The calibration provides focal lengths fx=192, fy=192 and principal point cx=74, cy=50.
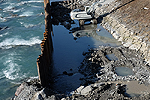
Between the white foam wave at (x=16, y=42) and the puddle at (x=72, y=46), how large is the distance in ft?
9.26

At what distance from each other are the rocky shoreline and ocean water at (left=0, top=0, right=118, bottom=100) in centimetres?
132

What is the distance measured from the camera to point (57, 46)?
2412 cm

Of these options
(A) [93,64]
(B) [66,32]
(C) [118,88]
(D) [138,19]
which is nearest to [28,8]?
(B) [66,32]

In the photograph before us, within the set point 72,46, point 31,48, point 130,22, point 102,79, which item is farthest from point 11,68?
point 130,22

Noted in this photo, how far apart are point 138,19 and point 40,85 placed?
17267 millimetres

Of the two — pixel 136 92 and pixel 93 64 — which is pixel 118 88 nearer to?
pixel 136 92

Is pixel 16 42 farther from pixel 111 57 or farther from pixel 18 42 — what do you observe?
pixel 111 57

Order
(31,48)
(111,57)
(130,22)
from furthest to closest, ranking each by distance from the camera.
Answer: (130,22) < (31,48) < (111,57)

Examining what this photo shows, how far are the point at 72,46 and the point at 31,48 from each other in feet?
17.8

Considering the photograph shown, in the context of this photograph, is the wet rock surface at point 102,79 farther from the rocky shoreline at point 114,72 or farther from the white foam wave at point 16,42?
the white foam wave at point 16,42

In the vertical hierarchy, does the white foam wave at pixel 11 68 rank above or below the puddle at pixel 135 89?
above

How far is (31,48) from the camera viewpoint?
981 inches

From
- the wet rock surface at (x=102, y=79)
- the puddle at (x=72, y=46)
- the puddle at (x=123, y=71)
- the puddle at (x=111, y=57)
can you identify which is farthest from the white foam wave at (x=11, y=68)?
the puddle at (x=123, y=71)

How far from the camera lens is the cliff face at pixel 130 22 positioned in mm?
22261
